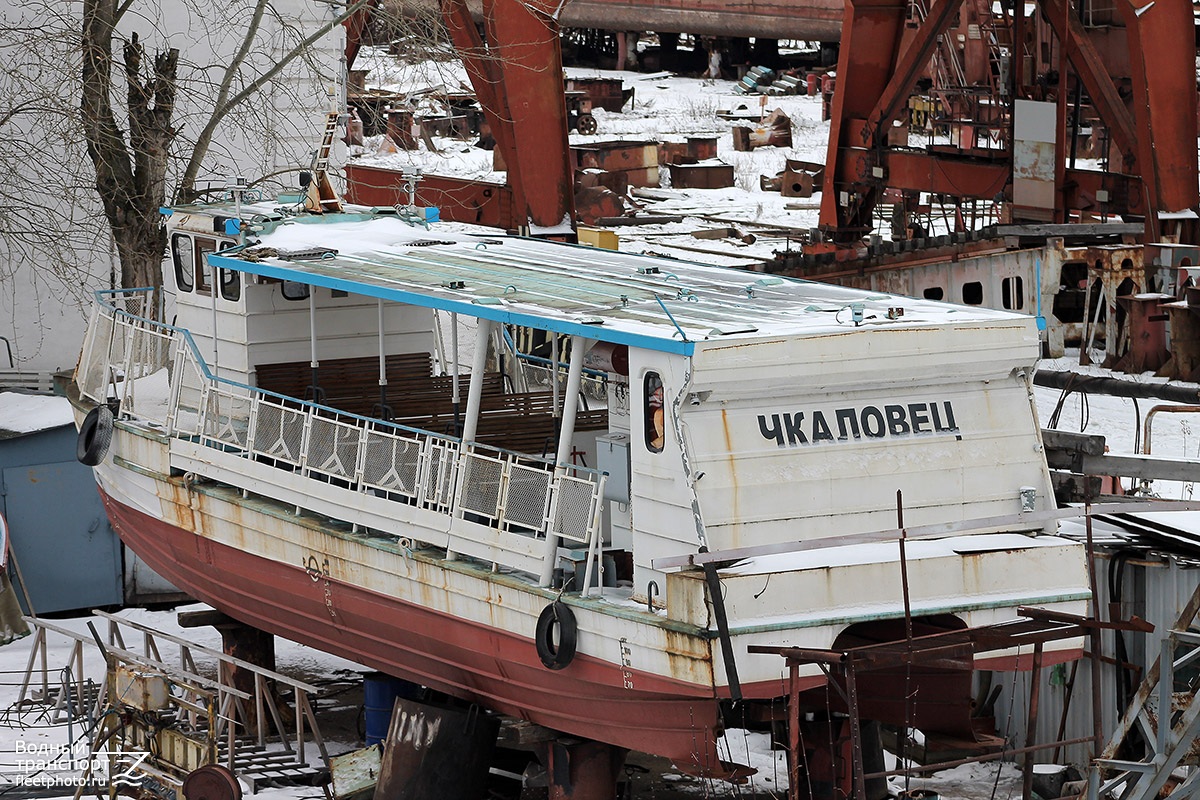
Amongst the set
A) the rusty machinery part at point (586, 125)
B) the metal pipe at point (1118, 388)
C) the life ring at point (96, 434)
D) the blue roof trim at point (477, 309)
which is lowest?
the life ring at point (96, 434)

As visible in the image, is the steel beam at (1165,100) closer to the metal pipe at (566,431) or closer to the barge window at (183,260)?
the barge window at (183,260)

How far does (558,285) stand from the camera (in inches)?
465

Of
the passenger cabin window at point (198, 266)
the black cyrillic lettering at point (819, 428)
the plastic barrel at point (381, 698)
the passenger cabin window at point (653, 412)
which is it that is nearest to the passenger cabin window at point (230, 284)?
the passenger cabin window at point (198, 266)

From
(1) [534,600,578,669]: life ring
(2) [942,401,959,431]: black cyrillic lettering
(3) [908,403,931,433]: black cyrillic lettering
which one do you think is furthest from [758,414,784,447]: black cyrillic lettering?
(1) [534,600,578,669]: life ring

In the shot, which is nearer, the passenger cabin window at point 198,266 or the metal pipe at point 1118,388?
the metal pipe at point 1118,388

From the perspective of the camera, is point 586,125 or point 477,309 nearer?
point 477,309

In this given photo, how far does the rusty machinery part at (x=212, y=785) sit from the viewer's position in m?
11.1

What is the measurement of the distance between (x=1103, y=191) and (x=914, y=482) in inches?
552

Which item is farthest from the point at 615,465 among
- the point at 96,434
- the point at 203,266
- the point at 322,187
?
the point at 322,187

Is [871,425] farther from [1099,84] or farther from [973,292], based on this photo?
[1099,84]

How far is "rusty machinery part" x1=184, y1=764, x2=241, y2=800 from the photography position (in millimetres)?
11117

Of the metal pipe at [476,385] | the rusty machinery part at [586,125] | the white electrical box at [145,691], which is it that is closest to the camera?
the metal pipe at [476,385]

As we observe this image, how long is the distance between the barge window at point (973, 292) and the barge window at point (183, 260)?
11.2 metres

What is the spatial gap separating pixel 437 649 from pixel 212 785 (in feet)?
5.65
